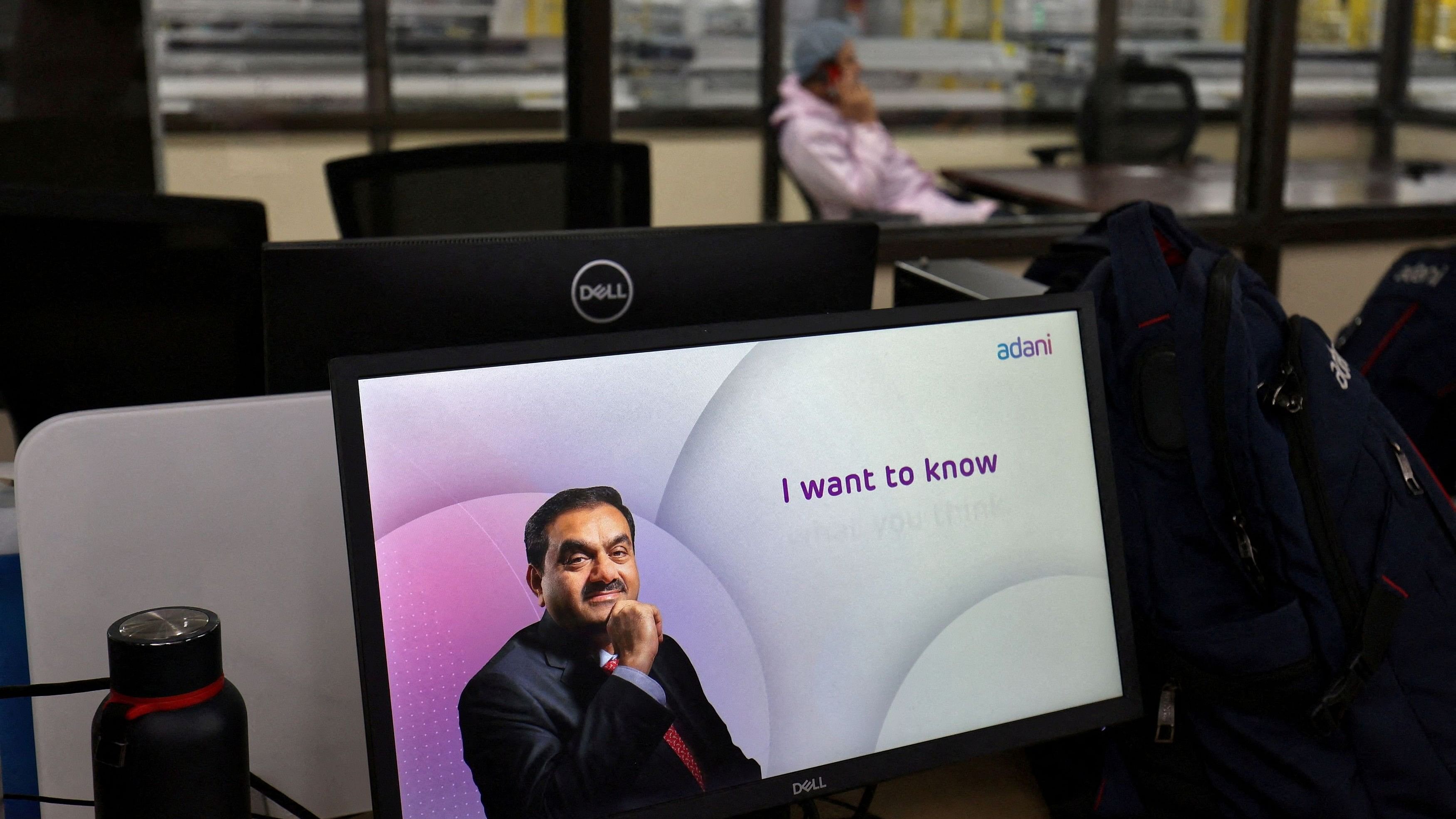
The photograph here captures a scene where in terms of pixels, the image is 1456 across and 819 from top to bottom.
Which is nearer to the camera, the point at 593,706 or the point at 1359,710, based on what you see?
the point at 593,706

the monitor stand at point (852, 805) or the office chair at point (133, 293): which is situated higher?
the office chair at point (133, 293)

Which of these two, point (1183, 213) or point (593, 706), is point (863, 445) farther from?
point (1183, 213)

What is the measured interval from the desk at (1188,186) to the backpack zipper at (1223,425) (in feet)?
7.81

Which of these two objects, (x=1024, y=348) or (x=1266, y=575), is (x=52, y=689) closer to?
(x=1024, y=348)

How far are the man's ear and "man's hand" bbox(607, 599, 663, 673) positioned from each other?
44mm

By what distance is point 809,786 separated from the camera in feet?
2.84

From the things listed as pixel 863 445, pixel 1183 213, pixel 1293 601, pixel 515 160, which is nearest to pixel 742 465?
pixel 863 445

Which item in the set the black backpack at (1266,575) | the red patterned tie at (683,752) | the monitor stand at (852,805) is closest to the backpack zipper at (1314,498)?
the black backpack at (1266,575)

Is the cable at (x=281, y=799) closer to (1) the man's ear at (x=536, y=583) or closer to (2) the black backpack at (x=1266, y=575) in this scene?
(1) the man's ear at (x=536, y=583)

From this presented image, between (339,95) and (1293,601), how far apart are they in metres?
3.20

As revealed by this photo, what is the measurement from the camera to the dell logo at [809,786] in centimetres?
86

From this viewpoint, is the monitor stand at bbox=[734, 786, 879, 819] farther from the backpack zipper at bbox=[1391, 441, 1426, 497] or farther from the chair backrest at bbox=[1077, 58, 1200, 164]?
the chair backrest at bbox=[1077, 58, 1200, 164]

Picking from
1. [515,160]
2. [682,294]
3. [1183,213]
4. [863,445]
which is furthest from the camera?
[1183,213]

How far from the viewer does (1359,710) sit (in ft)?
3.27
